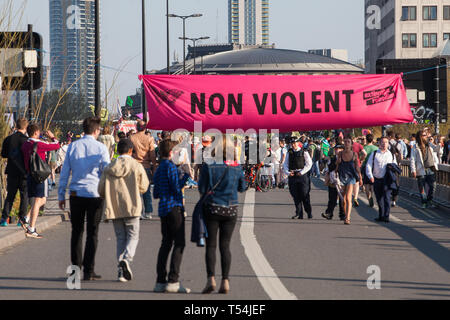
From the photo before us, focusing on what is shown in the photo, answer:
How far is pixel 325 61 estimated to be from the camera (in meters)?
179

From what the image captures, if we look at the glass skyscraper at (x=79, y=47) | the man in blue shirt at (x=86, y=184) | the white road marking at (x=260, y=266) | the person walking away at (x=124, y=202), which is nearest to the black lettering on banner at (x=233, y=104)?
the white road marking at (x=260, y=266)

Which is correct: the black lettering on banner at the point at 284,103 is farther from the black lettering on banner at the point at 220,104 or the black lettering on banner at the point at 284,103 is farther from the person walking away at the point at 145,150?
the person walking away at the point at 145,150

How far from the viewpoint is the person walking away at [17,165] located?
14930 mm

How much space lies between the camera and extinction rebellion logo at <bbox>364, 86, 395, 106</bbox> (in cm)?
1606

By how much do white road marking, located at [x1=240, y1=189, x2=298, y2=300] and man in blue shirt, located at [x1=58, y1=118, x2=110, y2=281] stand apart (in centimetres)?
193

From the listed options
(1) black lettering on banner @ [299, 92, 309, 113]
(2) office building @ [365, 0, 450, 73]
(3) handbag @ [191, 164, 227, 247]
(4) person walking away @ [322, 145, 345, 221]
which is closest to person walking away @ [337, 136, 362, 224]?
(4) person walking away @ [322, 145, 345, 221]

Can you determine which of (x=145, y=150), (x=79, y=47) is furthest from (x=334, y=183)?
(x=79, y=47)

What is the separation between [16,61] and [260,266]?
24.0ft

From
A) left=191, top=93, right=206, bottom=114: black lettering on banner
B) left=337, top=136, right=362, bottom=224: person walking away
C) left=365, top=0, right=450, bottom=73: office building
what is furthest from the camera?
left=365, top=0, right=450, bottom=73: office building

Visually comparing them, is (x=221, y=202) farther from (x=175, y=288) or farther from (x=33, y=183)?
(x=33, y=183)

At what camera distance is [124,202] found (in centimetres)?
1007

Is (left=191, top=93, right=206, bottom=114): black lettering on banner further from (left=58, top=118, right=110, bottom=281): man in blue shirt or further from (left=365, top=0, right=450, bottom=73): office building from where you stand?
(left=365, top=0, right=450, bottom=73): office building

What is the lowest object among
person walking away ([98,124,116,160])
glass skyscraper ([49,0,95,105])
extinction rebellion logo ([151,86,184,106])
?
person walking away ([98,124,116,160])
